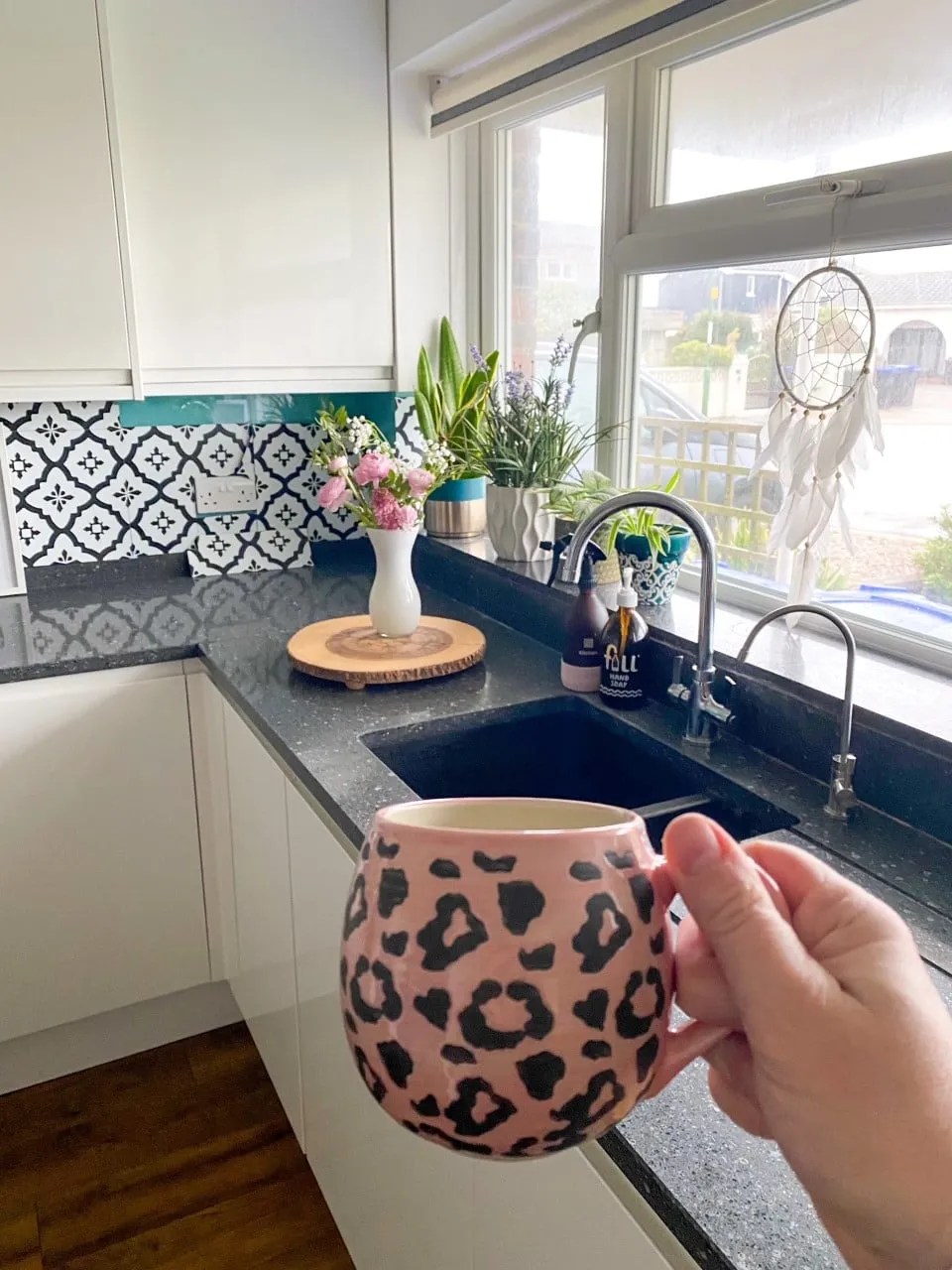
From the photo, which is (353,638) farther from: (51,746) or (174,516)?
(174,516)

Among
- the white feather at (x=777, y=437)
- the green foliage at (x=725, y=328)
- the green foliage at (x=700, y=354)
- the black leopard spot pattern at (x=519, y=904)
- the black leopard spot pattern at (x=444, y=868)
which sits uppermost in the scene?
the green foliage at (x=725, y=328)

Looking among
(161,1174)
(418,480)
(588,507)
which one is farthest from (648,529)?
(161,1174)

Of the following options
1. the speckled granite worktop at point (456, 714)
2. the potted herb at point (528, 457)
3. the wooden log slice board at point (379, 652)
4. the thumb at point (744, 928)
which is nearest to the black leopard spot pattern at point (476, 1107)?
the thumb at point (744, 928)

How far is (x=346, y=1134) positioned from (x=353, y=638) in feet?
2.61

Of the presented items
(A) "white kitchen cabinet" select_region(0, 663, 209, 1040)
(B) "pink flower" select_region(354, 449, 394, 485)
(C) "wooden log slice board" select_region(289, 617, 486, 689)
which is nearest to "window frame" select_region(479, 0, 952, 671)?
(C) "wooden log slice board" select_region(289, 617, 486, 689)

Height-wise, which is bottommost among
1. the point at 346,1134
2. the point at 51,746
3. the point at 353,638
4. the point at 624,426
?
the point at 346,1134

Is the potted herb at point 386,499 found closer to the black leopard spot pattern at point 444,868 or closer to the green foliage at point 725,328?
the green foliage at point 725,328

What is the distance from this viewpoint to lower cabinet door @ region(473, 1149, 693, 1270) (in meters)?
0.73

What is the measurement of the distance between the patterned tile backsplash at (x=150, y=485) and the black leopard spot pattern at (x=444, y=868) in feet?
6.58

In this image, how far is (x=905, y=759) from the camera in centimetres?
113

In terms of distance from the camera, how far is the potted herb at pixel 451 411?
2.17m

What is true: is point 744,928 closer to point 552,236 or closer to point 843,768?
point 843,768

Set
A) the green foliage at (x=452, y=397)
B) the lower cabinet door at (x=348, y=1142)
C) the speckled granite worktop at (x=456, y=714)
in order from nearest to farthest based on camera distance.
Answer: the speckled granite worktop at (x=456, y=714), the lower cabinet door at (x=348, y=1142), the green foliage at (x=452, y=397)

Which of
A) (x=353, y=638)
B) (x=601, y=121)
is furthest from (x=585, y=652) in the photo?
(x=601, y=121)
